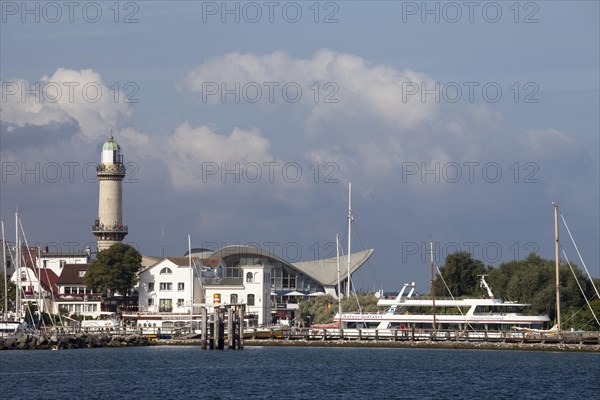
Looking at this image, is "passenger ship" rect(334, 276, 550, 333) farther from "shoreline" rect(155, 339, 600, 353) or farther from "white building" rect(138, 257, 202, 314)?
"white building" rect(138, 257, 202, 314)

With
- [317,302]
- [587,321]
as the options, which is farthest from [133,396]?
[317,302]

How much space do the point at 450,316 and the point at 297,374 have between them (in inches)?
994

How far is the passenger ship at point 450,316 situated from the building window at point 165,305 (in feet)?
71.7

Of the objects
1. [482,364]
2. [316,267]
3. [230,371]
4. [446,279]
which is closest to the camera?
[230,371]

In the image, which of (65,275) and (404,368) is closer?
(404,368)

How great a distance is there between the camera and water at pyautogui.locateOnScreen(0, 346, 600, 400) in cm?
5809

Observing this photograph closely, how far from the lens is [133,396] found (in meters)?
56.3

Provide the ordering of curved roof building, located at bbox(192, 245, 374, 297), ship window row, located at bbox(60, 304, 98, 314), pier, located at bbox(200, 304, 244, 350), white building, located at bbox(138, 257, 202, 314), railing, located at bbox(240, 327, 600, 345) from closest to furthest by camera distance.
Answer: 1. railing, located at bbox(240, 327, 600, 345)
2. pier, located at bbox(200, 304, 244, 350)
3. white building, located at bbox(138, 257, 202, 314)
4. ship window row, located at bbox(60, 304, 98, 314)
5. curved roof building, located at bbox(192, 245, 374, 297)

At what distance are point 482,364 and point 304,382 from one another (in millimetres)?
15320

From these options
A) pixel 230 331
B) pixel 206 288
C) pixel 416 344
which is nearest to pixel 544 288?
pixel 416 344

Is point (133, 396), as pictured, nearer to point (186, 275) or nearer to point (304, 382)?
point (304, 382)

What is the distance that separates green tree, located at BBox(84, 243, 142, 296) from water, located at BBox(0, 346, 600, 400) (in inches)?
939

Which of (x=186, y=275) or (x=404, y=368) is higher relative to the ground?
(x=186, y=275)

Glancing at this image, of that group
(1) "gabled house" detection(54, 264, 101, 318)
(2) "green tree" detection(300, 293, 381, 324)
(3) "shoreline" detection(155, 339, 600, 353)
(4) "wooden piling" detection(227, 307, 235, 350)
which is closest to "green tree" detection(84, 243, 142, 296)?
(1) "gabled house" detection(54, 264, 101, 318)
